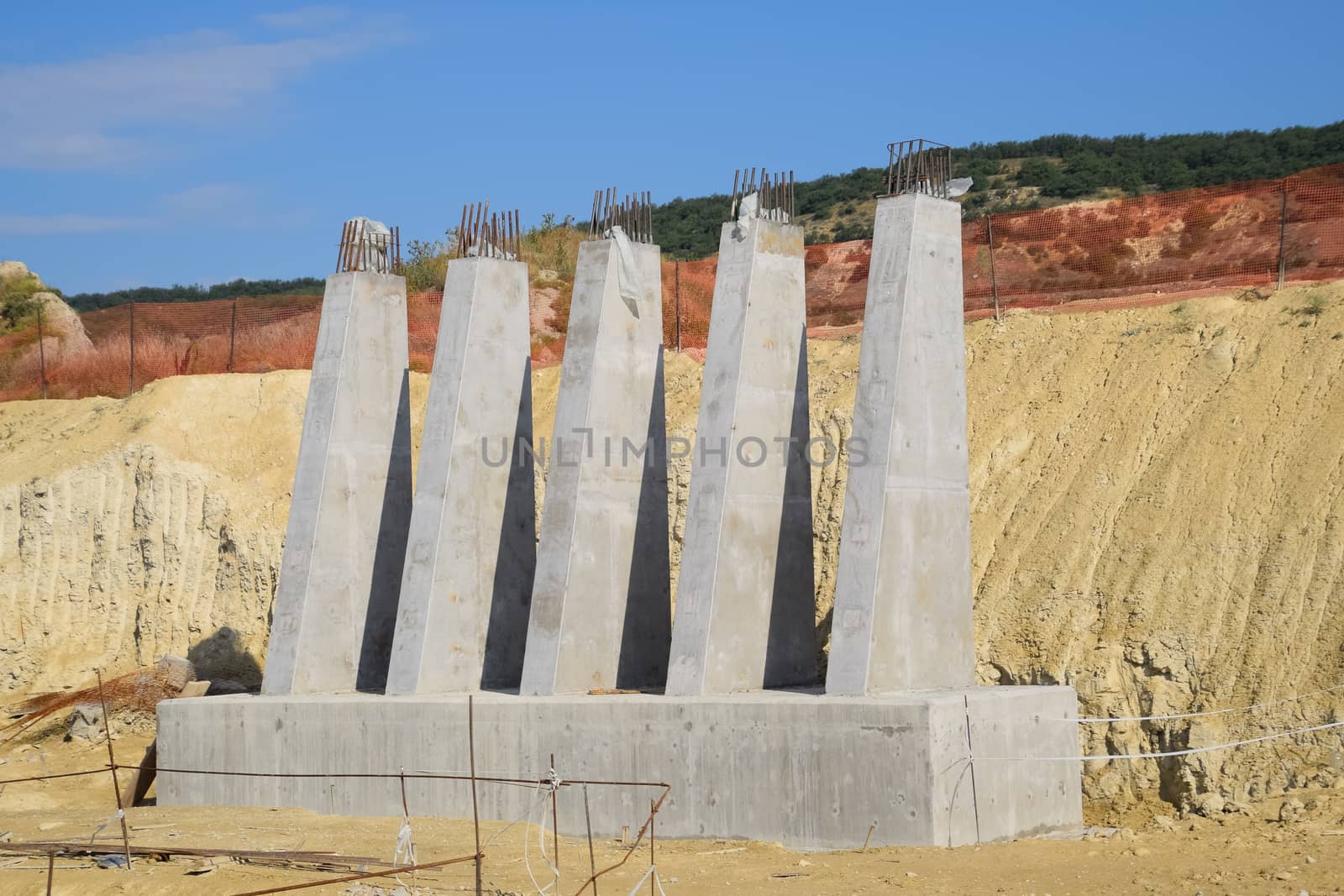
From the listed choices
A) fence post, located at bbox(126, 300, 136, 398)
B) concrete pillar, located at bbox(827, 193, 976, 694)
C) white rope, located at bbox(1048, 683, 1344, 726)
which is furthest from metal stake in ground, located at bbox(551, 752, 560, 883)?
fence post, located at bbox(126, 300, 136, 398)

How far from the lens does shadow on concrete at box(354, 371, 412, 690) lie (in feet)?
61.2

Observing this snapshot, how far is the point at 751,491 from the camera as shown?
582 inches

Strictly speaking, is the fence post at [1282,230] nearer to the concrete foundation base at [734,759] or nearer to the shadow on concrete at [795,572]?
the shadow on concrete at [795,572]

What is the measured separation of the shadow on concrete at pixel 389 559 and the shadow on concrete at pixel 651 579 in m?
3.71

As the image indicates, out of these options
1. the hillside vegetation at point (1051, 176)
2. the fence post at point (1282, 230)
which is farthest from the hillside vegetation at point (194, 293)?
the fence post at point (1282, 230)

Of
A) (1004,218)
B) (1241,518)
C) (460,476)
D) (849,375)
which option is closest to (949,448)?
(1241,518)

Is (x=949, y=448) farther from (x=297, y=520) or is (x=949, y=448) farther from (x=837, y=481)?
(x=297, y=520)

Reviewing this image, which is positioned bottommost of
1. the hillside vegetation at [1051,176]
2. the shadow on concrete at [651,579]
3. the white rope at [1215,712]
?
the white rope at [1215,712]

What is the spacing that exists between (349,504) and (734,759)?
24.6 feet

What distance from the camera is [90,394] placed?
30.9 meters

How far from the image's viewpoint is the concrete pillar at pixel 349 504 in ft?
59.0

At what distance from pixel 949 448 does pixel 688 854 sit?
4.48 meters

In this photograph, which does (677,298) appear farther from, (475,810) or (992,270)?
(475,810)

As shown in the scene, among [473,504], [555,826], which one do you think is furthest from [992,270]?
[555,826]
